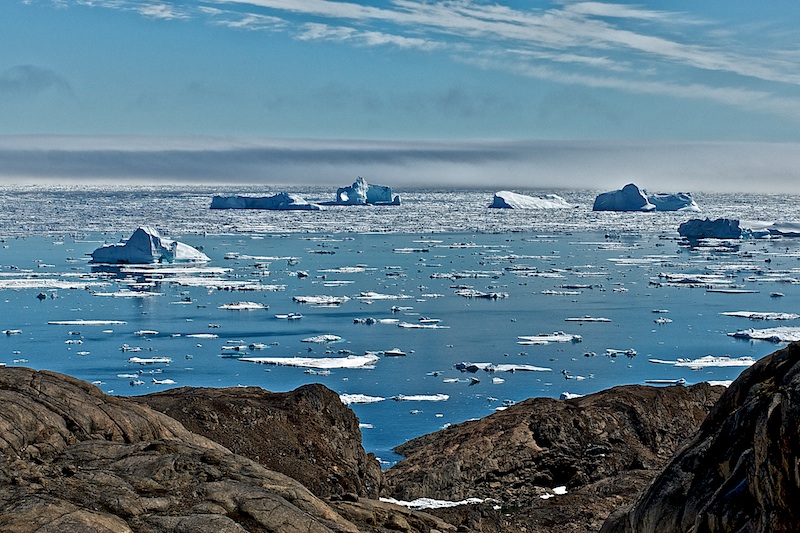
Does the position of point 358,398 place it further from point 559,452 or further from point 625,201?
point 625,201

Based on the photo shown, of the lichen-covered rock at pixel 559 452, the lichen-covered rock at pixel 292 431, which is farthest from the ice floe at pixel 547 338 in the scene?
the lichen-covered rock at pixel 292 431

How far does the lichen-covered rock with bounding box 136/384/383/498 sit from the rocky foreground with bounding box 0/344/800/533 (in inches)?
1.0

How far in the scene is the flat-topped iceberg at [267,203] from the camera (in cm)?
9019

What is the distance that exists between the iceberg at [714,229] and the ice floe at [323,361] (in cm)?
3745

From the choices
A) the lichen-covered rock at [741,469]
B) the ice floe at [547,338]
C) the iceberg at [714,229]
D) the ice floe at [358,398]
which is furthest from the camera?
the iceberg at [714,229]

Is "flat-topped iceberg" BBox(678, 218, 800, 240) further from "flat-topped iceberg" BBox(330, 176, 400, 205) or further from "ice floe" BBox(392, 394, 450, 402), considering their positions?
"flat-topped iceberg" BBox(330, 176, 400, 205)

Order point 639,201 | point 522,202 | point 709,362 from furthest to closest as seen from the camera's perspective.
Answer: point 522,202 < point 639,201 < point 709,362

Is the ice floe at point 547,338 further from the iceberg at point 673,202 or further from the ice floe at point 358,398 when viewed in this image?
the iceberg at point 673,202

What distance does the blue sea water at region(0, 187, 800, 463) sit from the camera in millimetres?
24078

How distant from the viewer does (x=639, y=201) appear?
89.9 meters

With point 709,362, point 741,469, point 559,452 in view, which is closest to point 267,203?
point 709,362

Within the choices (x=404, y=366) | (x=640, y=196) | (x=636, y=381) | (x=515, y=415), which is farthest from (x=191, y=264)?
(x=640, y=196)

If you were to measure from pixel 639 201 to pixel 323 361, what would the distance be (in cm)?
6908

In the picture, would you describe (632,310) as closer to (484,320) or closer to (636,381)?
(484,320)
